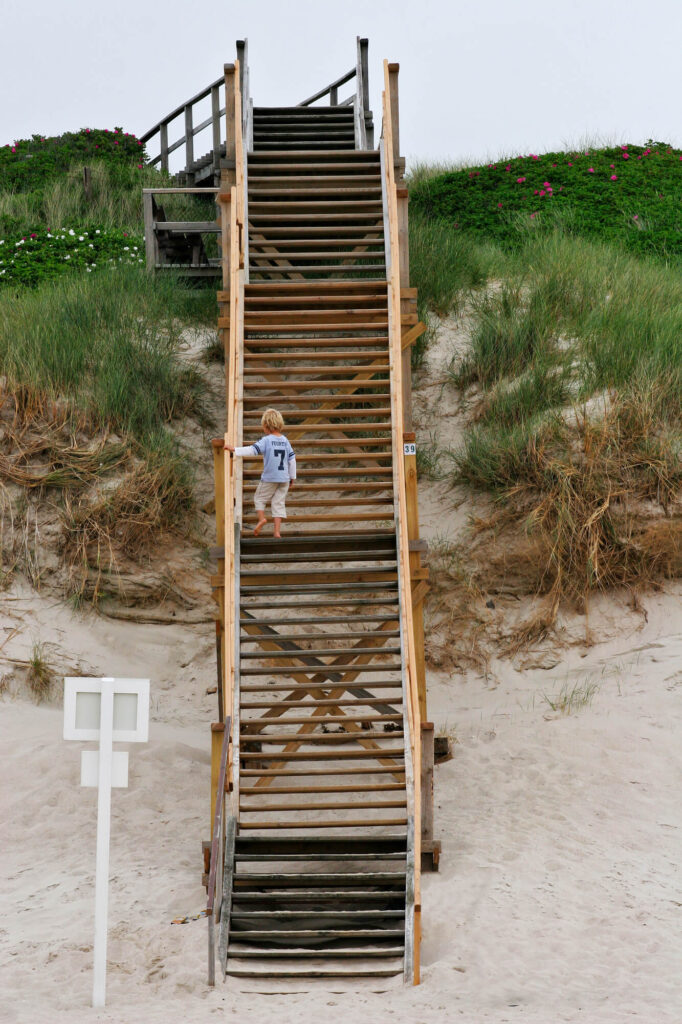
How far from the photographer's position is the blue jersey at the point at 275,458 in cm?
1027

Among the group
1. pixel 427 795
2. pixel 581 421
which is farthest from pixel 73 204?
pixel 427 795

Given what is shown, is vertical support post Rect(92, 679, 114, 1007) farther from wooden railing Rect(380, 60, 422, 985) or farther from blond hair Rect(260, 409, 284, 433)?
blond hair Rect(260, 409, 284, 433)

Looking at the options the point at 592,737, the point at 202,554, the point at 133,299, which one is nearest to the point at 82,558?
the point at 202,554

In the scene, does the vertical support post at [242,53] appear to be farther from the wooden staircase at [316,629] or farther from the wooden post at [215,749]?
the wooden post at [215,749]

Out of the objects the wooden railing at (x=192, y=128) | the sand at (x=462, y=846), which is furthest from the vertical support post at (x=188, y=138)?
the sand at (x=462, y=846)

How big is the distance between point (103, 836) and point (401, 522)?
166 inches

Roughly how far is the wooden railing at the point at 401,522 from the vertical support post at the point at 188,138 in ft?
27.1

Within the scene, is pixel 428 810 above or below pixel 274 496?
below

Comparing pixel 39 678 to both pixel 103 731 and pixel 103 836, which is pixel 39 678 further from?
pixel 103 731

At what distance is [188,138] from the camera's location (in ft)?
71.1

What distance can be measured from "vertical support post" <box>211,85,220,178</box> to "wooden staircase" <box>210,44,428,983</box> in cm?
398

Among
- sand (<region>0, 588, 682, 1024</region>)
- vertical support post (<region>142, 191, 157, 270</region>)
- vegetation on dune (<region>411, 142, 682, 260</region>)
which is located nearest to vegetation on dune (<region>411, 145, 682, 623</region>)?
vegetation on dune (<region>411, 142, 682, 260</region>)

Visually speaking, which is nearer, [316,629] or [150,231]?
[316,629]

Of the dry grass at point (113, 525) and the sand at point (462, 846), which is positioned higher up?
the dry grass at point (113, 525)
